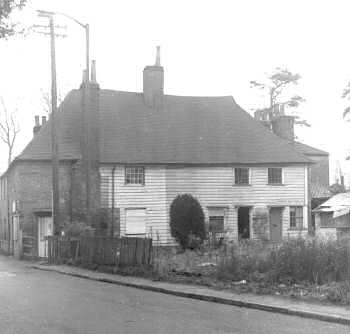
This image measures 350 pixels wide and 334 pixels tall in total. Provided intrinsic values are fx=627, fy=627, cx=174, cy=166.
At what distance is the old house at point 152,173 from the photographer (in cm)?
3541

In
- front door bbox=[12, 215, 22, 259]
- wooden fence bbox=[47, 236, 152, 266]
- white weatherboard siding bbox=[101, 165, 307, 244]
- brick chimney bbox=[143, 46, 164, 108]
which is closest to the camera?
wooden fence bbox=[47, 236, 152, 266]

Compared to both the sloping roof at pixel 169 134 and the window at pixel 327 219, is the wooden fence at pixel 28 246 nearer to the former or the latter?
the sloping roof at pixel 169 134

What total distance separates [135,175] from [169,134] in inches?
159

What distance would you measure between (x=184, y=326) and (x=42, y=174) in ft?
88.6

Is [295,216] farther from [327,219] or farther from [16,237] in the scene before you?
[16,237]

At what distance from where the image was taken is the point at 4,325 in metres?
9.98

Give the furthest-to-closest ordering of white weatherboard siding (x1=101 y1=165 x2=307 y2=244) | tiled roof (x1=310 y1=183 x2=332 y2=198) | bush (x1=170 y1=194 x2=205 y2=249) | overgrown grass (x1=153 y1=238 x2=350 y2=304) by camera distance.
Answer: tiled roof (x1=310 y1=183 x2=332 y2=198), white weatherboard siding (x1=101 y1=165 x2=307 y2=244), bush (x1=170 y1=194 x2=205 y2=249), overgrown grass (x1=153 y1=238 x2=350 y2=304)

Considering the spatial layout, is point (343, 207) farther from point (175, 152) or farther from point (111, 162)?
point (111, 162)

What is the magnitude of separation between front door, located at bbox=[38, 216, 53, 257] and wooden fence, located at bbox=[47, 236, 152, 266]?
23.7 ft

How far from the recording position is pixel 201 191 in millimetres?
36406

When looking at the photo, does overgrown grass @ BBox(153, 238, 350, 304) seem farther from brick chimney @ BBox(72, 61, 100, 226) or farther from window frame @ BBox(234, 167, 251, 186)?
window frame @ BBox(234, 167, 251, 186)

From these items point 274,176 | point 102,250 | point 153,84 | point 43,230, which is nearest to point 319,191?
point 274,176

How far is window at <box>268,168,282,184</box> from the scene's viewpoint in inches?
1475

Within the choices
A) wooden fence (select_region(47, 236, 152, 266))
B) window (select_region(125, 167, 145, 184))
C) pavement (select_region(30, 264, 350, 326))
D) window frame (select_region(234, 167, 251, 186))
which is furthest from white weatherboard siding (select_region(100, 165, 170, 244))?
pavement (select_region(30, 264, 350, 326))
